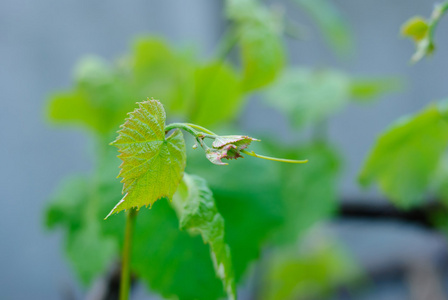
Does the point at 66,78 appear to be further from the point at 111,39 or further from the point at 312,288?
the point at 312,288

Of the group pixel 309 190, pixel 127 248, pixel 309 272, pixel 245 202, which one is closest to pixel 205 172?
pixel 245 202

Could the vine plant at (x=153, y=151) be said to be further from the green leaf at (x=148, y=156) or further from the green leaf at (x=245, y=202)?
the green leaf at (x=245, y=202)

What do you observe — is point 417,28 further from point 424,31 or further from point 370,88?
point 370,88

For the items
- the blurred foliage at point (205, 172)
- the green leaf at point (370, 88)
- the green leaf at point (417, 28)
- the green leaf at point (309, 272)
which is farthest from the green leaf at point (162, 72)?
the green leaf at point (309, 272)

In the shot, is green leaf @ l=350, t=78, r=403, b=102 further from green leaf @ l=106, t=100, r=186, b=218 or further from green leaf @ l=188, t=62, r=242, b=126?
green leaf @ l=106, t=100, r=186, b=218

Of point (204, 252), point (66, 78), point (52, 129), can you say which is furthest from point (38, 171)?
point (204, 252)
